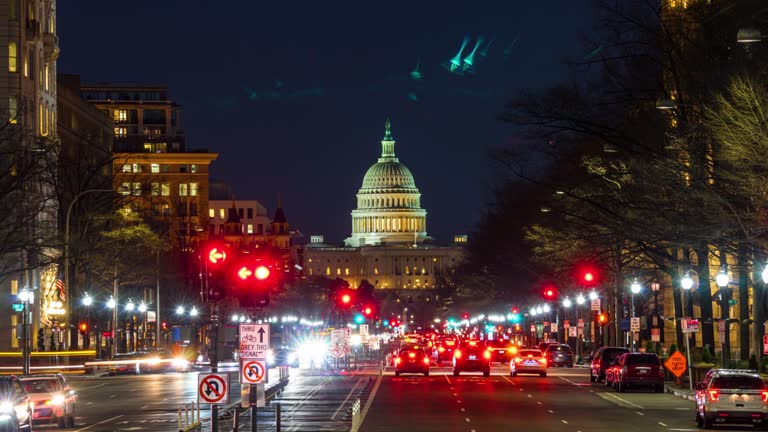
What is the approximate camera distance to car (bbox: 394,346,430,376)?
74125mm

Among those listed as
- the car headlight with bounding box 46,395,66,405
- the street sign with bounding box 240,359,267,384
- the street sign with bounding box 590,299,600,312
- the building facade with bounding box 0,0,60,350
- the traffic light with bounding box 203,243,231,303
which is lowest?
the car headlight with bounding box 46,395,66,405

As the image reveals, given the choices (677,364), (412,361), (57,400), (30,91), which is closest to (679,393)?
(677,364)

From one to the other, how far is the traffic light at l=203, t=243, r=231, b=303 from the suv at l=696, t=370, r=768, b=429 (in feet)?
47.6

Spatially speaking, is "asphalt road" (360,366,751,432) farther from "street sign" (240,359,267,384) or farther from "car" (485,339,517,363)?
"car" (485,339,517,363)

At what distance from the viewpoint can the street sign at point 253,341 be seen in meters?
30.5

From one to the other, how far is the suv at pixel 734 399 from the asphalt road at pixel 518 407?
792mm

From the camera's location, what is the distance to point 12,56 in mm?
87875

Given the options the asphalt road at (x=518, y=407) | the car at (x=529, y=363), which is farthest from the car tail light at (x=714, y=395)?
the car at (x=529, y=363)

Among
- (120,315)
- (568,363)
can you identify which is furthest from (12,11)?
(568,363)

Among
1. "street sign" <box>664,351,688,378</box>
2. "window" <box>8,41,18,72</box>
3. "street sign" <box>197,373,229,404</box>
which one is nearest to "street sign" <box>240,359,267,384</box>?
"street sign" <box>197,373,229,404</box>

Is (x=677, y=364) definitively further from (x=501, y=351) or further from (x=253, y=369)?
(x=501, y=351)

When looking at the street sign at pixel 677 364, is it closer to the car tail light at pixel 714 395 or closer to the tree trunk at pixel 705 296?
the tree trunk at pixel 705 296

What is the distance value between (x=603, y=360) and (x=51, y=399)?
33.1 meters

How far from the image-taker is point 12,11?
88.3 meters
